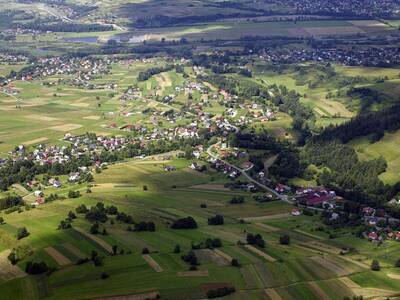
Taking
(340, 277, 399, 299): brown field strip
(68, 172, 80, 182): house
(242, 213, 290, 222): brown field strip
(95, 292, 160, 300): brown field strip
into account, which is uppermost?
(95, 292, 160, 300): brown field strip

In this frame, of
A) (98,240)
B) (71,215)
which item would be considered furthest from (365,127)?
(98,240)

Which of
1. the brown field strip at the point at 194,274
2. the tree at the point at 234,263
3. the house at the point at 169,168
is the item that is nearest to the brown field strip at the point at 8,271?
the brown field strip at the point at 194,274

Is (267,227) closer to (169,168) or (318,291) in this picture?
(318,291)

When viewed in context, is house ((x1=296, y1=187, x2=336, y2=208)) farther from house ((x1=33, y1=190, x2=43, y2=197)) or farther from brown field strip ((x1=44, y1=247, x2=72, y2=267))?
brown field strip ((x1=44, y1=247, x2=72, y2=267))

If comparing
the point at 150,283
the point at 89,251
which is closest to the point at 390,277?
the point at 150,283

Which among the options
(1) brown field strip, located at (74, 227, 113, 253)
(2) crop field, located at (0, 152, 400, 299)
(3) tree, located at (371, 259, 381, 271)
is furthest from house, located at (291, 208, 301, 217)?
(1) brown field strip, located at (74, 227, 113, 253)

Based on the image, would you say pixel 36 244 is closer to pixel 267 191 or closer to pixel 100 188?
pixel 100 188
